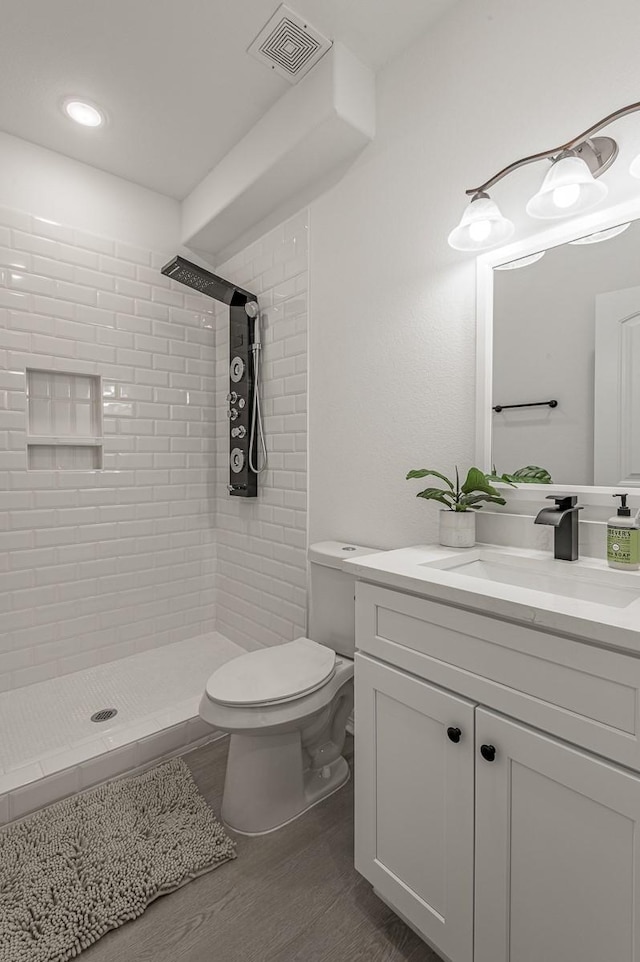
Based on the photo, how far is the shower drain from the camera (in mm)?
1995

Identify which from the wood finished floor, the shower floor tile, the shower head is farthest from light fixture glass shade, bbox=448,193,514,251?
the shower floor tile

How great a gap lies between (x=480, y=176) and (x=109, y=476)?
7.00 ft

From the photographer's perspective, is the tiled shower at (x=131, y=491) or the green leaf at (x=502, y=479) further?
the tiled shower at (x=131, y=491)

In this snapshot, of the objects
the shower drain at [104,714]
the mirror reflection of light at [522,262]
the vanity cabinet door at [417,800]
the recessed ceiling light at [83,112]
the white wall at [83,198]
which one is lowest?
the shower drain at [104,714]

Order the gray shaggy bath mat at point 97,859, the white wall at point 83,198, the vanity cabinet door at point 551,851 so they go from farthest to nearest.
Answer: the white wall at point 83,198
the gray shaggy bath mat at point 97,859
the vanity cabinet door at point 551,851

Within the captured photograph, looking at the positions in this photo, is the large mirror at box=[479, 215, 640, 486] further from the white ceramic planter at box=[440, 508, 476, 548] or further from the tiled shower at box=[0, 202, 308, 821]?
the tiled shower at box=[0, 202, 308, 821]

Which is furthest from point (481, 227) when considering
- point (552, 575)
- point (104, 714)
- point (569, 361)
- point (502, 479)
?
point (104, 714)

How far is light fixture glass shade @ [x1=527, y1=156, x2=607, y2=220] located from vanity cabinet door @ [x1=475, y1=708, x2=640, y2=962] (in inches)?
48.5

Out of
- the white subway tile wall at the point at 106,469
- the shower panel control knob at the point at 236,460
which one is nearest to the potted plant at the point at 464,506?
the shower panel control knob at the point at 236,460

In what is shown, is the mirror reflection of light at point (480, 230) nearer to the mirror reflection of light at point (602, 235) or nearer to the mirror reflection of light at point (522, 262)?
the mirror reflection of light at point (522, 262)

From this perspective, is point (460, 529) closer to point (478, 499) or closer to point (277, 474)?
point (478, 499)

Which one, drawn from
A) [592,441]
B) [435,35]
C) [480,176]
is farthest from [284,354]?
[592,441]

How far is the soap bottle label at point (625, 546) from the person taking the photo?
113 centimetres

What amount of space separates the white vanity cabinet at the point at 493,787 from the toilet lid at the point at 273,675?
346 mm
